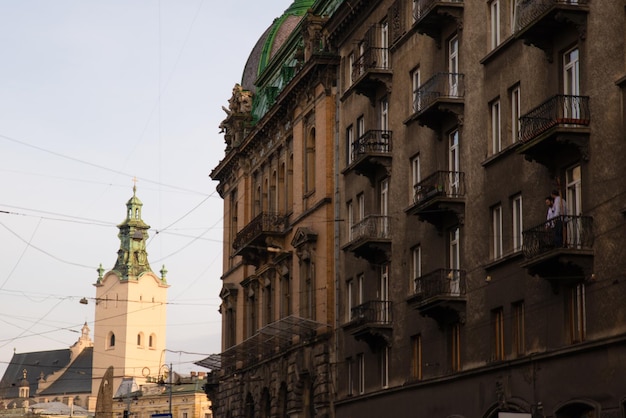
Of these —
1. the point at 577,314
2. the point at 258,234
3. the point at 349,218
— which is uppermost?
the point at 258,234

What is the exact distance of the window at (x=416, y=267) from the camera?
131 feet

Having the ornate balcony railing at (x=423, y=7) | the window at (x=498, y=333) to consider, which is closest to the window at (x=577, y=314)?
the window at (x=498, y=333)

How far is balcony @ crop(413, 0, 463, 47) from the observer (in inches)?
1469

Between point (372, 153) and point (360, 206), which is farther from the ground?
point (372, 153)

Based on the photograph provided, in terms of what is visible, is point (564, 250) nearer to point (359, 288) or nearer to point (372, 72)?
point (372, 72)

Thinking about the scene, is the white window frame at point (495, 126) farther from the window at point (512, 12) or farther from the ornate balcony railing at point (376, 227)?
the ornate balcony railing at point (376, 227)

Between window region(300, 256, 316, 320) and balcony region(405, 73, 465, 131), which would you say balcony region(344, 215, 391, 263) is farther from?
window region(300, 256, 316, 320)

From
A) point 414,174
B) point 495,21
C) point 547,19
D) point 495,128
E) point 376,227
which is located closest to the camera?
point 547,19

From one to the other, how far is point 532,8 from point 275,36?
3522 cm

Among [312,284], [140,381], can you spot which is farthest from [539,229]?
[140,381]

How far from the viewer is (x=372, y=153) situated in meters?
43.2

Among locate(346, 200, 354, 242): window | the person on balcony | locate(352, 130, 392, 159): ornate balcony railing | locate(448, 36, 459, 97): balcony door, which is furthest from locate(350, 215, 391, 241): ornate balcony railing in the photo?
the person on balcony

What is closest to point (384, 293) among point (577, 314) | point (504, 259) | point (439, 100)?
point (439, 100)

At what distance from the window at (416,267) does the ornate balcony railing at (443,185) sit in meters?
2.46
